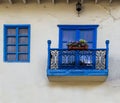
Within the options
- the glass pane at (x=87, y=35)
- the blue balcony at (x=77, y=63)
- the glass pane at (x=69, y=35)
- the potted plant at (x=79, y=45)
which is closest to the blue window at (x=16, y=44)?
the blue balcony at (x=77, y=63)

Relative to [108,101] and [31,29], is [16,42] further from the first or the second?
[108,101]

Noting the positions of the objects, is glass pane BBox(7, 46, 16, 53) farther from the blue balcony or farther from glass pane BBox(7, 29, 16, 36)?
the blue balcony

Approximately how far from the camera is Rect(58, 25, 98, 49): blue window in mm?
11562

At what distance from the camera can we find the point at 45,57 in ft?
38.0

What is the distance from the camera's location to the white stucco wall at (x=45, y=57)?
11375mm

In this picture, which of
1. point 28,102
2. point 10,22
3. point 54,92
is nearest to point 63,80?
point 54,92

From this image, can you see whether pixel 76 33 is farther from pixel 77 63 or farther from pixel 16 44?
pixel 16 44

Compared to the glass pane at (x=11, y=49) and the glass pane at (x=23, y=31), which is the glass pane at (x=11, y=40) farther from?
the glass pane at (x=23, y=31)

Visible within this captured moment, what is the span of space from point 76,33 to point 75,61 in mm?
998

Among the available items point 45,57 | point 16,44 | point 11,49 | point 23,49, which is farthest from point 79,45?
point 11,49

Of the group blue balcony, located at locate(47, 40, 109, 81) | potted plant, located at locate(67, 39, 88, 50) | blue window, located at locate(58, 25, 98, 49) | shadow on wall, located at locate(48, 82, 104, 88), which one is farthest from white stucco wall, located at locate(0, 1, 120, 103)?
potted plant, located at locate(67, 39, 88, 50)

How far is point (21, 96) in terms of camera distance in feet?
37.6

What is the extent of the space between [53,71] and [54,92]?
824 mm

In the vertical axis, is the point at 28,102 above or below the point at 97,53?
below
